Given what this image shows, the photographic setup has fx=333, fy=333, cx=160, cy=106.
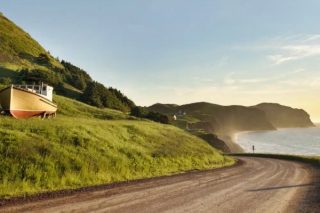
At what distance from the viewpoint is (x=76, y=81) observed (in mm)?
68875

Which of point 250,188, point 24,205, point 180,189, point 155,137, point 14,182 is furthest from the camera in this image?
point 155,137

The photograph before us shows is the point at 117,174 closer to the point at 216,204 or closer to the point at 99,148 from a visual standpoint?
the point at 99,148

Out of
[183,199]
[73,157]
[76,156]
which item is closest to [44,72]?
[76,156]

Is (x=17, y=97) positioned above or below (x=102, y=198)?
above

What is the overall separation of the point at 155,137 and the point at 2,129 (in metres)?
17.5

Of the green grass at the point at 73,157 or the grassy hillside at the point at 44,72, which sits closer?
the green grass at the point at 73,157

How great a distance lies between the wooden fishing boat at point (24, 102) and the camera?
83.5ft

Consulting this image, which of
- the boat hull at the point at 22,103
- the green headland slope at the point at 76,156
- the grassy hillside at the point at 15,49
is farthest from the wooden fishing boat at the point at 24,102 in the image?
the grassy hillside at the point at 15,49

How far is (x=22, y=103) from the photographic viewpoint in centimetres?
2636

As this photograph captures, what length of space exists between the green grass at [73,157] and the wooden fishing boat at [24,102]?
2622 millimetres

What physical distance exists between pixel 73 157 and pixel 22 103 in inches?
400

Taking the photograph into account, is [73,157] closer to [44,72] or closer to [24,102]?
[24,102]

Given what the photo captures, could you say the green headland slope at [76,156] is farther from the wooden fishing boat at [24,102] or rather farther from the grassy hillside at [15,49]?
the grassy hillside at [15,49]

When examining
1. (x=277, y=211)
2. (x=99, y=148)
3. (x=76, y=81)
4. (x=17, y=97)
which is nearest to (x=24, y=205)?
(x=277, y=211)
